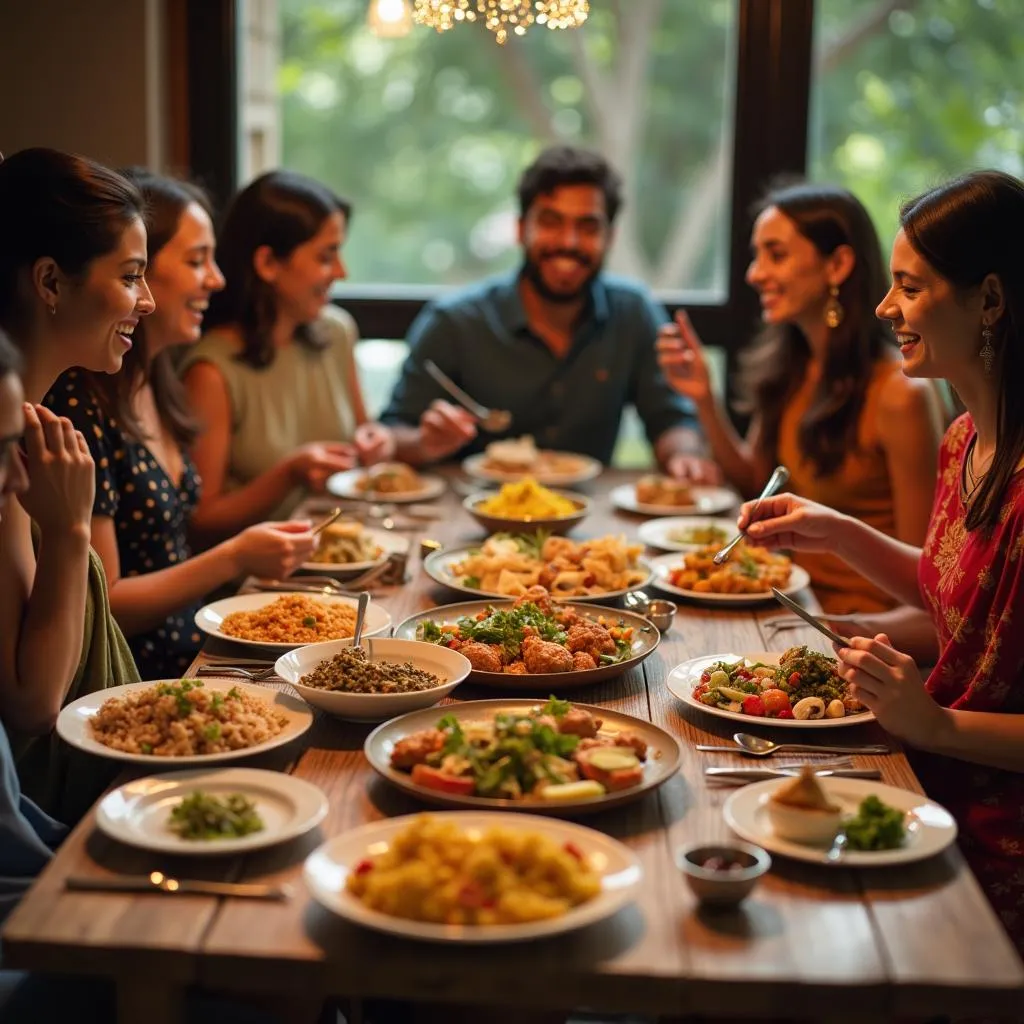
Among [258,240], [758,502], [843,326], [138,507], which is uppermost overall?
[258,240]

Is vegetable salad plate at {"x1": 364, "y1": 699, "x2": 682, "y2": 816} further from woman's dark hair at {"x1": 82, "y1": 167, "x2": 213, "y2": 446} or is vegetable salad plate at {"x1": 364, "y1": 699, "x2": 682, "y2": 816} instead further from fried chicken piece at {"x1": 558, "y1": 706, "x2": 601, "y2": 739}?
woman's dark hair at {"x1": 82, "y1": 167, "x2": 213, "y2": 446}

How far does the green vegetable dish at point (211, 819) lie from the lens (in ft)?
4.94

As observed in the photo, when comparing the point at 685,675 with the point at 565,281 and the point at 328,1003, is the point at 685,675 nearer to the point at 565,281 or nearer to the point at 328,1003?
the point at 328,1003

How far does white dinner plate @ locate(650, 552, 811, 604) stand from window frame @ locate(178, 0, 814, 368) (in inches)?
77.9

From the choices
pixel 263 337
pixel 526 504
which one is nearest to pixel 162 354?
pixel 263 337

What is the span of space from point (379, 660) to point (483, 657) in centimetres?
16

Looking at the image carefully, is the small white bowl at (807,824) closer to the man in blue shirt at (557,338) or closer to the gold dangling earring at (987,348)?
the gold dangling earring at (987,348)

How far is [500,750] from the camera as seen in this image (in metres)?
1.63

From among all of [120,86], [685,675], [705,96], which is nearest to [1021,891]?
[685,675]

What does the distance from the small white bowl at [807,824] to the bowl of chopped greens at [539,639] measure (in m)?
0.52

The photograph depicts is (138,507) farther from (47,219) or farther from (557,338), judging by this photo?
(557,338)

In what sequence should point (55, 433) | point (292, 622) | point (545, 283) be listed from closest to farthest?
point (55, 433), point (292, 622), point (545, 283)

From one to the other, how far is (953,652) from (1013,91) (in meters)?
3.02

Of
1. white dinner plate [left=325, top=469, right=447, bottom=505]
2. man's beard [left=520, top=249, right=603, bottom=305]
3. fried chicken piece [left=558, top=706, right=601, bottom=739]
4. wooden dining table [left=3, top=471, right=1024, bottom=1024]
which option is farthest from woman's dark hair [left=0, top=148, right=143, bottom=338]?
man's beard [left=520, top=249, right=603, bottom=305]
